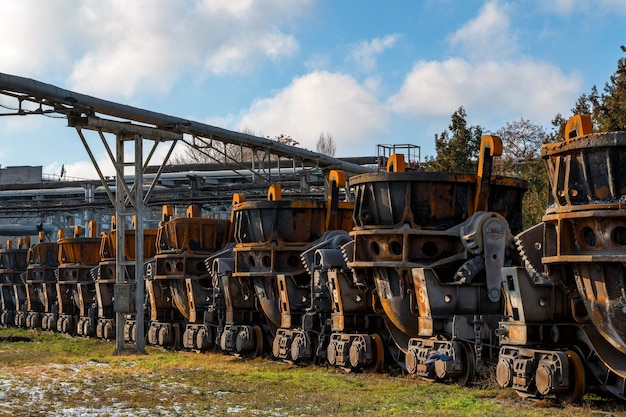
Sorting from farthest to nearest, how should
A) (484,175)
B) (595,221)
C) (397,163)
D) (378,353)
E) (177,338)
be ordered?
1. (177,338)
2. (378,353)
3. (397,163)
4. (484,175)
5. (595,221)

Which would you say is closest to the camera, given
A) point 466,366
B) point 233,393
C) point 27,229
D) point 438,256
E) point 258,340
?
point 233,393

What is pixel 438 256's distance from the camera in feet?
53.2

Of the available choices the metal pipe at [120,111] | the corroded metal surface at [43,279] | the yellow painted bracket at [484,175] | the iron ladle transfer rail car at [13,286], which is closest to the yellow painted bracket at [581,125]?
the yellow painted bracket at [484,175]

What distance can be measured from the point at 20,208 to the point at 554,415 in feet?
115

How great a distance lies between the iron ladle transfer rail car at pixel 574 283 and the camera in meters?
11.0

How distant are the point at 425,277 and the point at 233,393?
366 centimetres

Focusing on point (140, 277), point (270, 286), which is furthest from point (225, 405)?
point (140, 277)

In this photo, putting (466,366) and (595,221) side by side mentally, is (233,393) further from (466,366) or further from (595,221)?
(595,221)

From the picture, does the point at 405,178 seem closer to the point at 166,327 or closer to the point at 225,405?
the point at 225,405

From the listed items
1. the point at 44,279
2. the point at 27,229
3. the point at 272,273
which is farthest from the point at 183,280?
the point at 27,229

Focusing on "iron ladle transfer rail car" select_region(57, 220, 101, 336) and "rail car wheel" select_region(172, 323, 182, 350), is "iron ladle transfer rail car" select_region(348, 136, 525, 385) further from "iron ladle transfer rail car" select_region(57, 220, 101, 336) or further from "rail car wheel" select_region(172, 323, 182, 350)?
"iron ladle transfer rail car" select_region(57, 220, 101, 336)

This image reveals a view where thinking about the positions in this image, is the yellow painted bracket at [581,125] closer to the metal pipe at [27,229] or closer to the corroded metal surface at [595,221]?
the corroded metal surface at [595,221]

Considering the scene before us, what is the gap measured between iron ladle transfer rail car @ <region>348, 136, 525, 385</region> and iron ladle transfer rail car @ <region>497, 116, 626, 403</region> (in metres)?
2.11

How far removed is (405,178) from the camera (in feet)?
53.3
